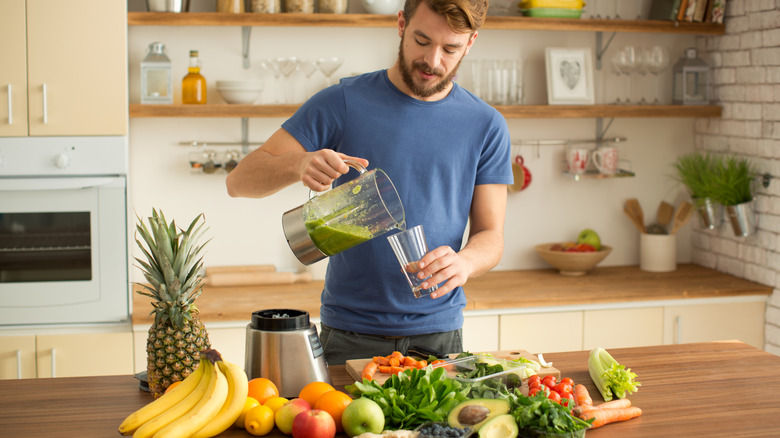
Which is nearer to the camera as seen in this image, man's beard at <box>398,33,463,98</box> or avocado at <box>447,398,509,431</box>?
avocado at <box>447,398,509,431</box>

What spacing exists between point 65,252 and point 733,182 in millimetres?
2853

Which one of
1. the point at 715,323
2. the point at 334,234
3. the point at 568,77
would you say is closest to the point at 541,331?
the point at 715,323

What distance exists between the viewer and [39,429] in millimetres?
1544

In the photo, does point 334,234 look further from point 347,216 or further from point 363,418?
point 363,418

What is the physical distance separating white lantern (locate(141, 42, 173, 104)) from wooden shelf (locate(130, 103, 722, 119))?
0.06m

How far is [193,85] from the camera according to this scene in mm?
3367

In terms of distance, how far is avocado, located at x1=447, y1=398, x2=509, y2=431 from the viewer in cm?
146

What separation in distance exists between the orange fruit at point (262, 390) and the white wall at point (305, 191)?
2.07m

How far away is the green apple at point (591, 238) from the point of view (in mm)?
3855

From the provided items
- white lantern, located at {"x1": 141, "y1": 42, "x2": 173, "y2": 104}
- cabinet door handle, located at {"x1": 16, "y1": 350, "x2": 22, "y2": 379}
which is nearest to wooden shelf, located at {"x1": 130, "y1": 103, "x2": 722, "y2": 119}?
white lantern, located at {"x1": 141, "y1": 42, "x2": 173, "y2": 104}

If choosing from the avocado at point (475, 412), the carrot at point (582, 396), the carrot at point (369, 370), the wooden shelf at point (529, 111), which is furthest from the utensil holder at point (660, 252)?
the avocado at point (475, 412)

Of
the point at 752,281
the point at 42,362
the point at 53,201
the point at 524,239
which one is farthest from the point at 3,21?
the point at 752,281

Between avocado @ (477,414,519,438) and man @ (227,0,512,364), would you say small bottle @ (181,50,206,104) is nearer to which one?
man @ (227,0,512,364)

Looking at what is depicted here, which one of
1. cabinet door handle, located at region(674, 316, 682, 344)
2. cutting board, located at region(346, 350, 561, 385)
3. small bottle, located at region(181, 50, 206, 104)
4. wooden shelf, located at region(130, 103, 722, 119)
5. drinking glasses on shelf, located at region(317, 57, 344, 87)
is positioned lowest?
cabinet door handle, located at region(674, 316, 682, 344)
